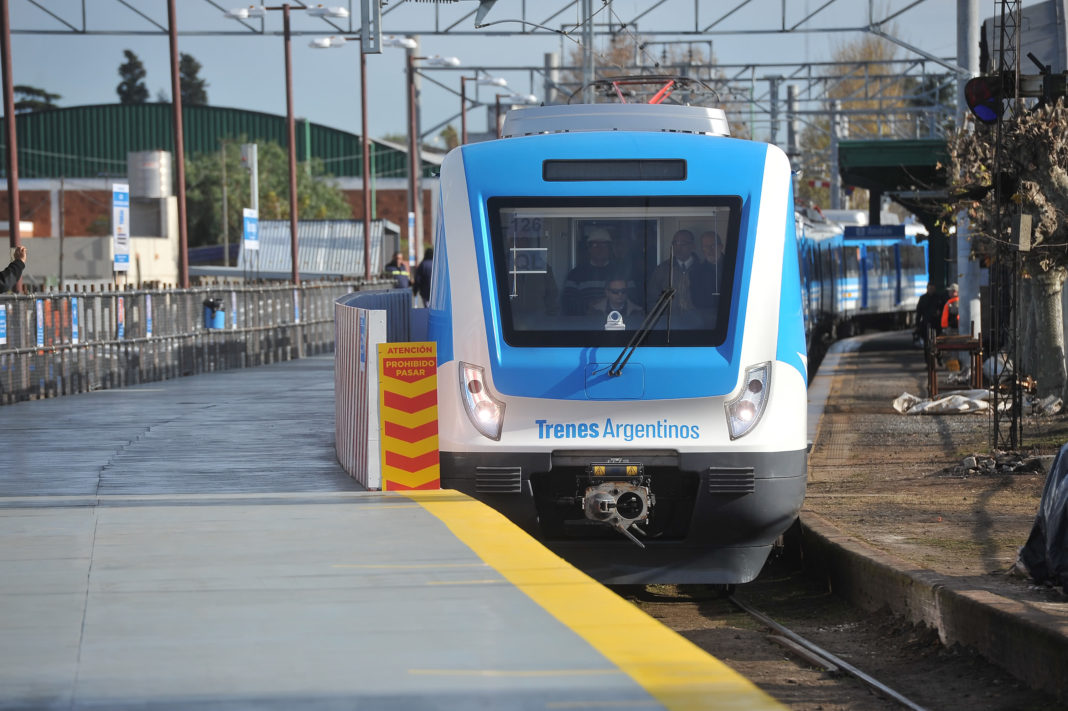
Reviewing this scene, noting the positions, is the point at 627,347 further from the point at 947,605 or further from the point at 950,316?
the point at 950,316

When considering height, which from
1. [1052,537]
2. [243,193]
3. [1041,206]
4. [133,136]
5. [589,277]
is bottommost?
[1052,537]

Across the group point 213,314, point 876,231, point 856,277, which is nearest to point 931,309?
point 876,231

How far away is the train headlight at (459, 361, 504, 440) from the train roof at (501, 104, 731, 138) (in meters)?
2.49

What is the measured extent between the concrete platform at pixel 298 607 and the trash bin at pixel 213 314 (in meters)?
15.3

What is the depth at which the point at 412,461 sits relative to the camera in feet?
34.8

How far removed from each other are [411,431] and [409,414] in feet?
0.41

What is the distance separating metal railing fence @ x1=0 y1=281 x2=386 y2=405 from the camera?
2053 centimetres

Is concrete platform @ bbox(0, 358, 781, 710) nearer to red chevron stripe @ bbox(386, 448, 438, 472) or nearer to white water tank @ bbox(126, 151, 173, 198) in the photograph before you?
red chevron stripe @ bbox(386, 448, 438, 472)

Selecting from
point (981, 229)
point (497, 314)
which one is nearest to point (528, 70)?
point (981, 229)

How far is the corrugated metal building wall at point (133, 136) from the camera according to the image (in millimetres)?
103688

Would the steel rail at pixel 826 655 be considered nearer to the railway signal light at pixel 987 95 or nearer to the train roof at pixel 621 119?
the train roof at pixel 621 119

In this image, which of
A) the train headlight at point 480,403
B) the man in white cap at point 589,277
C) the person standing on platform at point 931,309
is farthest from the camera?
the person standing on platform at point 931,309

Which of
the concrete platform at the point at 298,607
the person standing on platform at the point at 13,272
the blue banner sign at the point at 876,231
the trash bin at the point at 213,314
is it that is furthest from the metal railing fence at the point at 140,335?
the blue banner sign at the point at 876,231

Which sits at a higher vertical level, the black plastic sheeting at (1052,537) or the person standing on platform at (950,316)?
the person standing on platform at (950,316)
